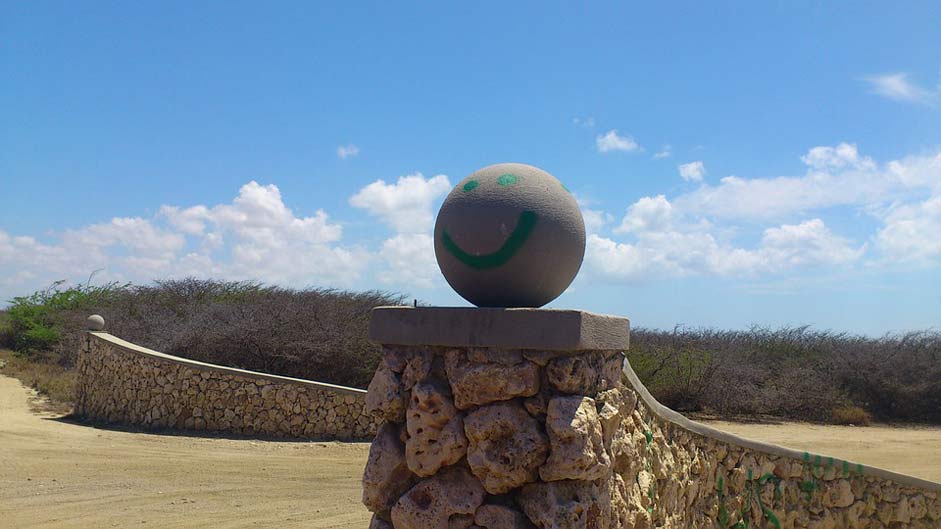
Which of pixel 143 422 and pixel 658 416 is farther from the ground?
pixel 658 416

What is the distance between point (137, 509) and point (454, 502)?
526 cm

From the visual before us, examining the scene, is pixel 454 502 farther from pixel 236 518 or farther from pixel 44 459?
pixel 44 459

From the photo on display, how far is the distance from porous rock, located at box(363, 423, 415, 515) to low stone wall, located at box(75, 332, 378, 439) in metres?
7.97

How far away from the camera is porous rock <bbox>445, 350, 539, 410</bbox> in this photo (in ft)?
12.5

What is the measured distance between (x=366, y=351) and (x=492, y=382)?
11823 mm

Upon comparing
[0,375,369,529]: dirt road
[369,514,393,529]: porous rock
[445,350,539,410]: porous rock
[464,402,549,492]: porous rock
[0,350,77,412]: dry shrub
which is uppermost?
[445,350,539,410]: porous rock

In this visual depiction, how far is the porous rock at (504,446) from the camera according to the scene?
3.73m

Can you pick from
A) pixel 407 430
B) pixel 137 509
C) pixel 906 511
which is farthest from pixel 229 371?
pixel 906 511

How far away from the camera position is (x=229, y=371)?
12.3 meters

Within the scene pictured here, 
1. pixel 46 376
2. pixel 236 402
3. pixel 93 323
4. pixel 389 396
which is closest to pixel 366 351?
pixel 236 402

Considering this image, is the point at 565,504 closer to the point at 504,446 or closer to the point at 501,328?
the point at 504,446

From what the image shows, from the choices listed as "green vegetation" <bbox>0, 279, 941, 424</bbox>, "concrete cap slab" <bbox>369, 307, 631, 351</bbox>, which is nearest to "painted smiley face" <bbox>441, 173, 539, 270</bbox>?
"concrete cap slab" <bbox>369, 307, 631, 351</bbox>

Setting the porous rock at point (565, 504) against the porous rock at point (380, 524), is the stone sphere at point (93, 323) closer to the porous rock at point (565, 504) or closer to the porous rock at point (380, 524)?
the porous rock at point (380, 524)

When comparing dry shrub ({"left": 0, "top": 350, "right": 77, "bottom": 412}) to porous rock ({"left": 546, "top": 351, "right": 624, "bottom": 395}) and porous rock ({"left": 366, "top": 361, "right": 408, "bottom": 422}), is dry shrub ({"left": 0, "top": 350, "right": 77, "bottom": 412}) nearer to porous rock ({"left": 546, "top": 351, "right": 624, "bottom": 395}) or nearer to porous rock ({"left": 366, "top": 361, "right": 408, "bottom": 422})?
porous rock ({"left": 366, "top": 361, "right": 408, "bottom": 422})
